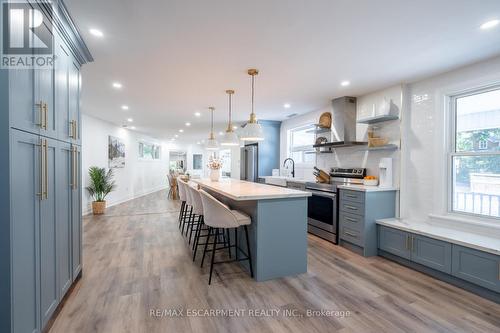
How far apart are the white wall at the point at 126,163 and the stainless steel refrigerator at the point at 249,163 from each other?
3923 mm

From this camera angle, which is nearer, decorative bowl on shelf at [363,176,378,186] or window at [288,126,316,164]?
decorative bowl on shelf at [363,176,378,186]

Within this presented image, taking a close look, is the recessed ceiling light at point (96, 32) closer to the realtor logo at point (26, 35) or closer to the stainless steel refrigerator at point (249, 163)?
the realtor logo at point (26, 35)

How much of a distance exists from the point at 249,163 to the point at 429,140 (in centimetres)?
426

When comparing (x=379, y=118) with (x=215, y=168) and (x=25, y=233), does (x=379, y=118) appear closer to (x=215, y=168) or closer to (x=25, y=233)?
(x=215, y=168)

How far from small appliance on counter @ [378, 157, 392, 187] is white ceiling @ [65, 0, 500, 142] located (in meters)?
1.16

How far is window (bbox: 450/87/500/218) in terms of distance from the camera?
2736mm

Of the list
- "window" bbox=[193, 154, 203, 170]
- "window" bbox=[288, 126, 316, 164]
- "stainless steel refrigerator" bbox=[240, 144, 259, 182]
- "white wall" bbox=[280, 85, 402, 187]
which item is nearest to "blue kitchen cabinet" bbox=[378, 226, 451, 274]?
"white wall" bbox=[280, 85, 402, 187]

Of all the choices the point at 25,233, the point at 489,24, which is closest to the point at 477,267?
the point at 489,24

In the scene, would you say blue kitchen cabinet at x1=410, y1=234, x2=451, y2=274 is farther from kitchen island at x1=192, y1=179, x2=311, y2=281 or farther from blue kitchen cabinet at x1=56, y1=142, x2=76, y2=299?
blue kitchen cabinet at x1=56, y1=142, x2=76, y2=299

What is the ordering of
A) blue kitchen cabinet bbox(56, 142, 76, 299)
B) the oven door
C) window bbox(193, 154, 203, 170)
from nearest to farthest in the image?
blue kitchen cabinet bbox(56, 142, 76, 299) < the oven door < window bbox(193, 154, 203, 170)

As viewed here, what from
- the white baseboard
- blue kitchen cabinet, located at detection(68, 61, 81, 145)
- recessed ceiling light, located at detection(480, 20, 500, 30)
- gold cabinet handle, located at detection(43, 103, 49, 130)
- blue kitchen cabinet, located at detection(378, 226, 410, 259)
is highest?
recessed ceiling light, located at detection(480, 20, 500, 30)

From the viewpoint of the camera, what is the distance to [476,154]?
284cm

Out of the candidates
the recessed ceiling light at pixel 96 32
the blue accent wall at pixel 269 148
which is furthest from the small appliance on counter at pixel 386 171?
the recessed ceiling light at pixel 96 32

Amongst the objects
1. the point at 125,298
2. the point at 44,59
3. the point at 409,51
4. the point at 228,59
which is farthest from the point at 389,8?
the point at 125,298
